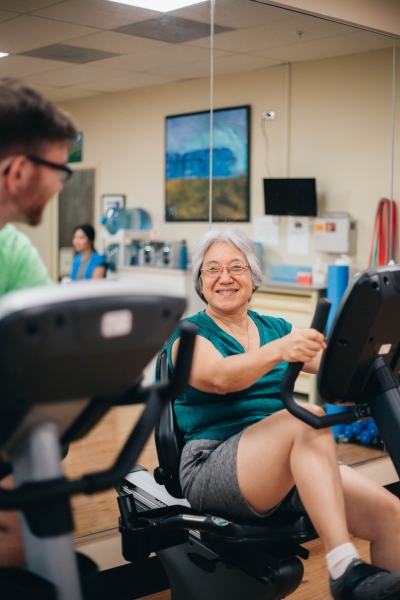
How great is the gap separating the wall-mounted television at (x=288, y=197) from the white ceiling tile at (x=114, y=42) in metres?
1.65

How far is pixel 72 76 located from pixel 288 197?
82.3 inches

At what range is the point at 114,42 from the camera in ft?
9.53

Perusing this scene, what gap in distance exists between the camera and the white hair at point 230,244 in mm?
2277

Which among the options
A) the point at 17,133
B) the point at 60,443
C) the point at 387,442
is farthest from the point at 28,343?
the point at 387,442

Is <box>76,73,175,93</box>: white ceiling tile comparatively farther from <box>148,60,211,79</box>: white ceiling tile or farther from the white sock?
the white sock

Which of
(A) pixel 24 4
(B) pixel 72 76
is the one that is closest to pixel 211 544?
(B) pixel 72 76

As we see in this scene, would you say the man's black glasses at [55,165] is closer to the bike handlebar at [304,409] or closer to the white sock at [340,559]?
the bike handlebar at [304,409]

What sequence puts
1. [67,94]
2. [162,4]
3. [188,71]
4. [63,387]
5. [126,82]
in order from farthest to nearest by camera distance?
[188,71], [126,82], [162,4], [67,94], [63,387]

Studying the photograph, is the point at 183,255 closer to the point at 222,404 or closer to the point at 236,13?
the point at 236,13

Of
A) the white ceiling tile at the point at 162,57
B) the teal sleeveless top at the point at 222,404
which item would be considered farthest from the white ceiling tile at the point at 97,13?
the teal sleeveless top at the point at 222,404

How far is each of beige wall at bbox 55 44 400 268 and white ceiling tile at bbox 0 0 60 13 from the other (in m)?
0.39

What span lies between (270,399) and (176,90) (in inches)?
72.7

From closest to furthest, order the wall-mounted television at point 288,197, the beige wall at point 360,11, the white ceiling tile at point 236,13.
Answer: the white ceiling tile at point 236,13 → the beige wall at point 360,11 → the wall-mounted television at point 288,197

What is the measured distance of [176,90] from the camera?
3471 mm
